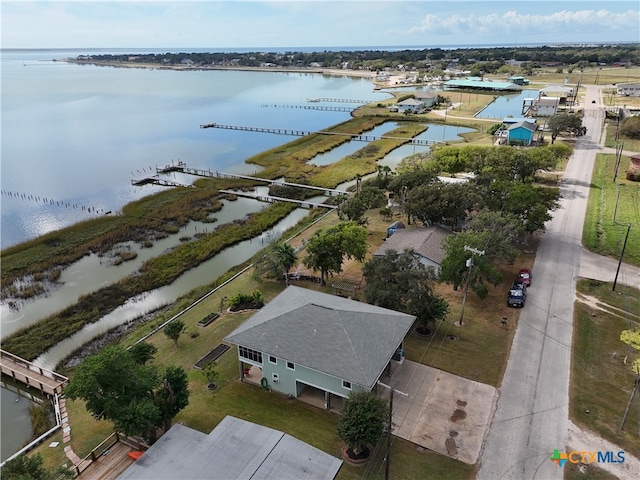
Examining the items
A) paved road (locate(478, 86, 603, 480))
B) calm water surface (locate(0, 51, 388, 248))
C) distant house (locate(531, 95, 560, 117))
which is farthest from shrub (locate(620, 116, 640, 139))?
calm water surface (locate(0, 51, 388, 248))

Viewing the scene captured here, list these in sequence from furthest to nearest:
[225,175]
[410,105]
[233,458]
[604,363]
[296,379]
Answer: [410,105]
[225,175]
[604,363]
[296,379]
[233,458]

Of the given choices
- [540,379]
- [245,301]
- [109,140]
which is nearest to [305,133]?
[109,140]

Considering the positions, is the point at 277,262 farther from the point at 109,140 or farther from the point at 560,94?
the point at 560,94

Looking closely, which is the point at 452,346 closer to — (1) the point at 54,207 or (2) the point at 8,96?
(1) the point at 54,207

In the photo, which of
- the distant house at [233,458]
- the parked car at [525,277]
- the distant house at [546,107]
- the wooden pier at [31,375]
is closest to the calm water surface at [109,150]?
the wooden pier at [31,375]

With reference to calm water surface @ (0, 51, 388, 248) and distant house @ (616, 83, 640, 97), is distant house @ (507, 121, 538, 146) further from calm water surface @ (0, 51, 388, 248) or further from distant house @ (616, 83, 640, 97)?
distant house @ (616, 83, 640, 97)

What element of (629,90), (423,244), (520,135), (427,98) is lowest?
(423,244)
